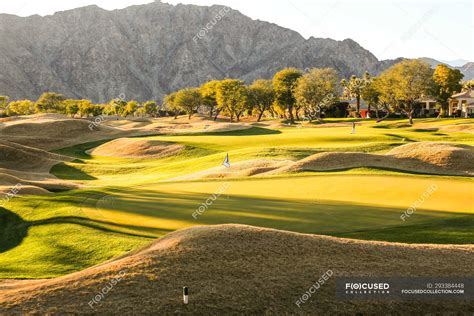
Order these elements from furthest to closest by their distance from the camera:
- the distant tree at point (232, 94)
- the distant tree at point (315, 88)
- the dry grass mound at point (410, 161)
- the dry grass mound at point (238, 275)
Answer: the distant tree at point (232, 94), the distant tree at point (315, 88), the dry grass mound at point (410, 161), the dry grass mound at point (238, 275)

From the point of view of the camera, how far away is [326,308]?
10469 millimetres

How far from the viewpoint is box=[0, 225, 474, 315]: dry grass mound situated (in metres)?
10.3

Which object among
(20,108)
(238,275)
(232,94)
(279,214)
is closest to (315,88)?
(232,94)

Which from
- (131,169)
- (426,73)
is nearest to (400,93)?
(426,73)

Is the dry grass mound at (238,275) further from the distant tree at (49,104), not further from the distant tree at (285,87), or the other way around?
the distant tree at (49,104)

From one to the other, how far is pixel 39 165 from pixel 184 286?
54.3 m

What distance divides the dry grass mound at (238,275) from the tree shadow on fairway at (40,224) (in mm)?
5418

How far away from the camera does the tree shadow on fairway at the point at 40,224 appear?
19.8 metres

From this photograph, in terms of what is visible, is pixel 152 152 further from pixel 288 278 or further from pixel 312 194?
pixel 288 278

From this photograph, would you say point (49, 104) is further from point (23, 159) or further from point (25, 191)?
point (25, 191)

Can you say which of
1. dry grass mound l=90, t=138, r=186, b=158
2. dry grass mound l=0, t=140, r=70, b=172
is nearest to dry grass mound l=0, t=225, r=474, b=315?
dry grass mound l=0, t=140, r=70, b=172

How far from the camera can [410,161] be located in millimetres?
39469

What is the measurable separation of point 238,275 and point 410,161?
3186 centimetres

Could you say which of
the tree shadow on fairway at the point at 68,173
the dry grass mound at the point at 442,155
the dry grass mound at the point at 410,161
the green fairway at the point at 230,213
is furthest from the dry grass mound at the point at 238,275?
the tree shadow on fairway at the point at 68,173
